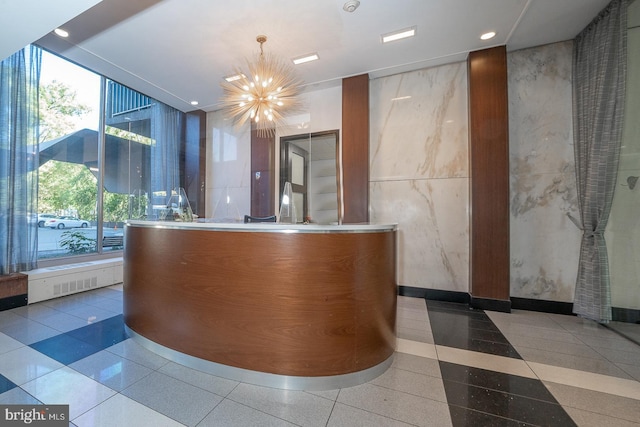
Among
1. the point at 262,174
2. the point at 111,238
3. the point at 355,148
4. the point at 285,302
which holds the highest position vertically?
the point at 355,148

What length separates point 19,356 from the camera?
79.4 inches

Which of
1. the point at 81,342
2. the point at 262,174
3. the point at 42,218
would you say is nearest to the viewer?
the point at 81,342

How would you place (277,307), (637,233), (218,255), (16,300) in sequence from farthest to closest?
(16,300), (637,233), (218,255), (277,307)

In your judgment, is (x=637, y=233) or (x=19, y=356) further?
(x=637, y=233)

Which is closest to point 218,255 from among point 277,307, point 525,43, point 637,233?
point 277,307

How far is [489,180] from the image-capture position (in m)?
3.26

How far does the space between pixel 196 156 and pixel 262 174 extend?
1.82 m

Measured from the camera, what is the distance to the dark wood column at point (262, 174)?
4.77 m

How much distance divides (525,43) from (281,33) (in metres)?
3.25

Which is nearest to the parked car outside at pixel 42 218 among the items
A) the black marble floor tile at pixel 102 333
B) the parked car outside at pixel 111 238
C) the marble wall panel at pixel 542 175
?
the parked car outside at pixel 111 238

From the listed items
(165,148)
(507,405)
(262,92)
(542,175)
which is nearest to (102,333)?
(262,92)

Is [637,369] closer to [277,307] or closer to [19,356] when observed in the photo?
[277,307]

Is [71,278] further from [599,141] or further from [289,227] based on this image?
[599,141]

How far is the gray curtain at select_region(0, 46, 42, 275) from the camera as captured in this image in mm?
2982
